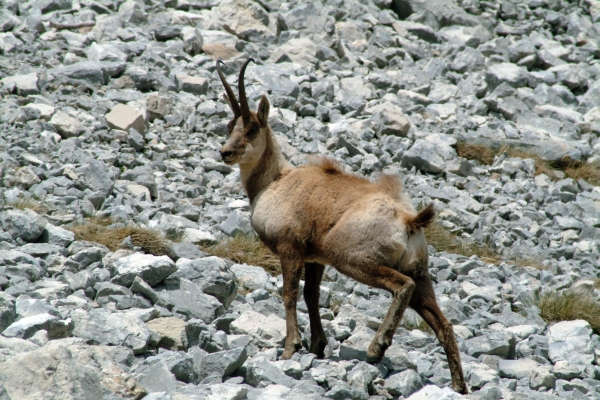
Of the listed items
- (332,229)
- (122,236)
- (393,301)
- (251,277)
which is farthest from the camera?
(251,277)

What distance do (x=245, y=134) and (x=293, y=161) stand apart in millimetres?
3996

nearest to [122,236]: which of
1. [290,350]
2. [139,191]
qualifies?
[139,191]

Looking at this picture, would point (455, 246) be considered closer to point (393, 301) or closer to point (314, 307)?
point (314, 307)

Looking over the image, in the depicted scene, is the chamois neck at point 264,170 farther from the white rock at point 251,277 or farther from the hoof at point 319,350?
the hoof at point 319,350

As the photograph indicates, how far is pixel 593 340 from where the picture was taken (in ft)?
24.0

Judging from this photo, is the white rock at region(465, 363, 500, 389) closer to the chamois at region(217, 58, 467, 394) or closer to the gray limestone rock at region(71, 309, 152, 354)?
the chamois at region(217, 58, 467, 394)

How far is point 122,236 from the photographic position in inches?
329

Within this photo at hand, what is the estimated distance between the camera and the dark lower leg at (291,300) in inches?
251

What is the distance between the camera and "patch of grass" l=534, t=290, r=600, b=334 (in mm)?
8047

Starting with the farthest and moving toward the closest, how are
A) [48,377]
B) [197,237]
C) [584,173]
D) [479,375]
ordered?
[584,173]
[197,237]
[479,375]
[48,377]

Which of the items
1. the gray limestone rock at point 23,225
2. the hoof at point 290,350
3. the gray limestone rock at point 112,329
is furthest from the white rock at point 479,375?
the gray limestone rock at point 23,225

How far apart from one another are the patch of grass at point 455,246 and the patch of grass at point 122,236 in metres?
4.16

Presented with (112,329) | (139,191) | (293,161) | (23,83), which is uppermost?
(112,329)

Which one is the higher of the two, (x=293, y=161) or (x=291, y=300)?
(x=291, y=300)
